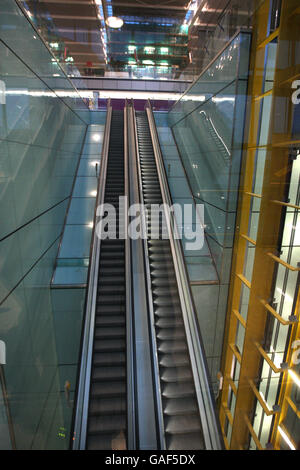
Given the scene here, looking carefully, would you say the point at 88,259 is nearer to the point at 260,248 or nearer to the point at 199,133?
the point at 260,248

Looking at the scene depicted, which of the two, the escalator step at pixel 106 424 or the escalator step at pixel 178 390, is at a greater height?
the escalator step at pixel 178 390

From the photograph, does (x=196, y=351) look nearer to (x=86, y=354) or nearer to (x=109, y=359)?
(x=109, y=359)

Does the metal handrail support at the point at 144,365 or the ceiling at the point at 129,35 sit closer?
the metal handrail support at the point at 144,365

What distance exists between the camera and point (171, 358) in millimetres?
4891

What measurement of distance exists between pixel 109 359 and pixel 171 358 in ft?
3.27

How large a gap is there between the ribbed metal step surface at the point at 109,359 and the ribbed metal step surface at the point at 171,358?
60 centimetres

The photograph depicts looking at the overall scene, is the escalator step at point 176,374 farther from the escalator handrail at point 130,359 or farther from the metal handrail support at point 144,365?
the escalator handrail at point 130,359

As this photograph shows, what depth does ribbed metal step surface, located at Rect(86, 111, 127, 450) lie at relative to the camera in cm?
402

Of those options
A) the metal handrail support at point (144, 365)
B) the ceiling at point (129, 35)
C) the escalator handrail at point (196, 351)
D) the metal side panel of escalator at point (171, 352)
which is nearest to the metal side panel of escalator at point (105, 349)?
the metal handrail support at point (144, 365)

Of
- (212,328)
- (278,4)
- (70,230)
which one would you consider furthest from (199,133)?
(212,328)

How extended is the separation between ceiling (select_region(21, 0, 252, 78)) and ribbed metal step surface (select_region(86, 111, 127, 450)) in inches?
304

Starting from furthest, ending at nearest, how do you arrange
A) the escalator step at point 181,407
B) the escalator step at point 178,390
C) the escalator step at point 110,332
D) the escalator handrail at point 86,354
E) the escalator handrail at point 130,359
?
1. the escalator step at point 110,332
2. the escalator step at point 178,390
3. the escalator step at point 181,407
4. the escalator handrail at point 86,354
5. the escalator handrail at point 130,359

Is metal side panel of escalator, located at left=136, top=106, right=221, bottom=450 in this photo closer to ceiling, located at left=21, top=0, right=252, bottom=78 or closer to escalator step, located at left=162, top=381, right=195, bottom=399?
escalator step, located at left=162, top=381, right=195, bottom=399

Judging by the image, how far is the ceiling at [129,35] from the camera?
1252 centimetres
